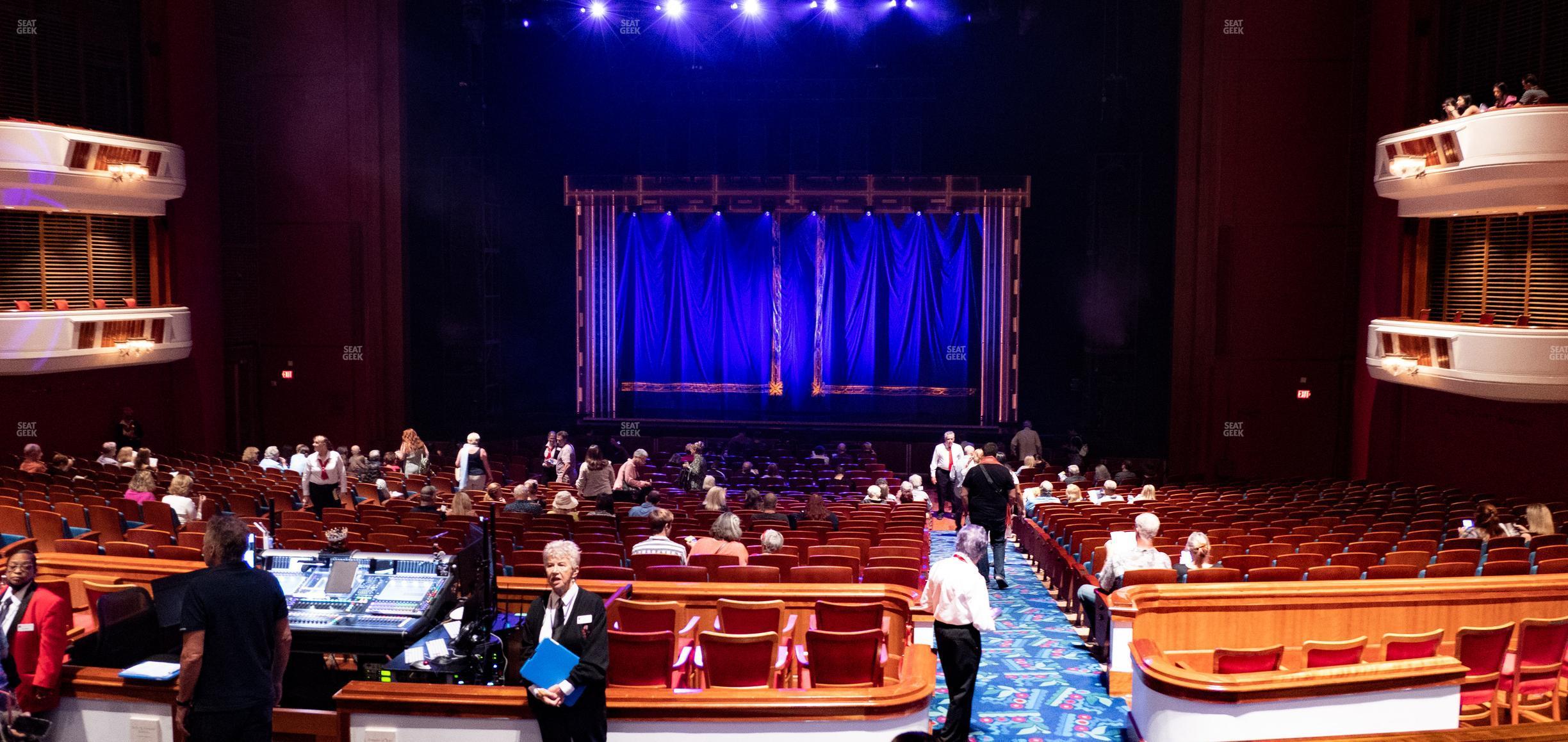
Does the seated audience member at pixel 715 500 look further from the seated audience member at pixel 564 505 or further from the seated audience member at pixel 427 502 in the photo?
the seated audience member at pixel 427 502

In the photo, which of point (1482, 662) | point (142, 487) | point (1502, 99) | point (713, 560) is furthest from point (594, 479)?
point (1502, 99)

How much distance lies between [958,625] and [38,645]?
4.31 m

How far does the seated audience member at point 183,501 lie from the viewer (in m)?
10.2

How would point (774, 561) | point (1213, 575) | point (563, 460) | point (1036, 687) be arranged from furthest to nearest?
1. point (563, 460)
2. point (774, 561)
3. point (1036, 687)
4. point (1213, 575)

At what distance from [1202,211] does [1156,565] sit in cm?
1139

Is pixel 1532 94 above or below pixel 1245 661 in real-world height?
above

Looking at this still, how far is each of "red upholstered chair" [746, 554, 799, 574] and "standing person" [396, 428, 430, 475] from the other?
24.9ft

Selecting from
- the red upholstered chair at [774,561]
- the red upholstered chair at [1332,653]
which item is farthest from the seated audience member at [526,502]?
the red upholstered chair at [1332,653]

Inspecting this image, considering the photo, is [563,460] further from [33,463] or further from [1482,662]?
[1482,662]

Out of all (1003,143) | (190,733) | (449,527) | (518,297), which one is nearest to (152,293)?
(518,297)

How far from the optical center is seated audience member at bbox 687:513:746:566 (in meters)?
8.17

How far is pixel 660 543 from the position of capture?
815 centimetres

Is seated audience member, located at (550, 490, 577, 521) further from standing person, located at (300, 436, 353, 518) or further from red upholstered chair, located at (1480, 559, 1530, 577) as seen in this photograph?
red upholstered chair, located at (1480, 559, 1530, 577)

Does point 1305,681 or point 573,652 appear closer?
point 573,652
